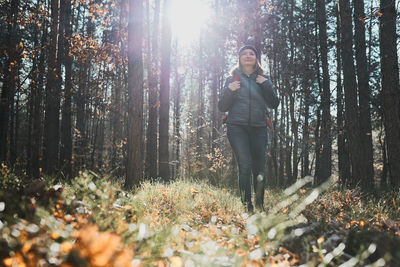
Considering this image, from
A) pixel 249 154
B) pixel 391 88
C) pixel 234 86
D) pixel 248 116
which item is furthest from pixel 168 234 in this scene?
pixel 391 88

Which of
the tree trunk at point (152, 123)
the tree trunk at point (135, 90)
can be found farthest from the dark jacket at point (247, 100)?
the tree trunk at point (152, 123)

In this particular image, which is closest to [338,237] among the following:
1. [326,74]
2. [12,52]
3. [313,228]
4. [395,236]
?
[313,228]

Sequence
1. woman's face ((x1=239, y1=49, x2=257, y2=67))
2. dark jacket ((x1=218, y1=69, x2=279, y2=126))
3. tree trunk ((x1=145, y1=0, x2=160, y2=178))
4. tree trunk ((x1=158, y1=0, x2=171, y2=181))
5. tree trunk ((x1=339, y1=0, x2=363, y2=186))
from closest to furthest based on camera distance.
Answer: dark jacket ((x1=218, y1=69, x2=279, y2=126)) → woman's face ((x1=239, y1=49, x2=257, y2=67)) → tree trunk ((x1=339, y1=0, x2=363, y2=186)) → tree trunk ((x1=158, y1=0, x2=171, y2=181)) → tree trunk ((x1=145, y1=0, x2=160, y2=178))

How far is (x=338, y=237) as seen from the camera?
213cm

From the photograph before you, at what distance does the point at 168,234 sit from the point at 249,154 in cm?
202

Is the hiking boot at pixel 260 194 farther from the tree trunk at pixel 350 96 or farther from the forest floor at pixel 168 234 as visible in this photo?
the tree trunk at pixel 350 96

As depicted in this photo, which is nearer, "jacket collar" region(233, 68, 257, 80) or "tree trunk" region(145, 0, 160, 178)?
"jacket collar" region(233, 68, 257, 80)

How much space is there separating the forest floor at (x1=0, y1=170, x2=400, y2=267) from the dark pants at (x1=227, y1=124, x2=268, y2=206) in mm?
266

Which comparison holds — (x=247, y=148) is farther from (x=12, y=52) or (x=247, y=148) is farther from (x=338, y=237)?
(x=12, y=52)

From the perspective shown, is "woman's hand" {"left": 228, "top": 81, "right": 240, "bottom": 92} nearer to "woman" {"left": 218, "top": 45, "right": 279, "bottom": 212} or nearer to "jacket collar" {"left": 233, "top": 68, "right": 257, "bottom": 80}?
"woman" {"left": 218, "top": 45, "right": 279, "bottom": 212}

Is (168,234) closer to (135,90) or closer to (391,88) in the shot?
(135,90)

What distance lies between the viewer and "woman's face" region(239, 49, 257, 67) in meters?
3.90

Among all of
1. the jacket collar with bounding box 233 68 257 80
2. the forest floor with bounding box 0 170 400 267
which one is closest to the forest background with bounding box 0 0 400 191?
the forest floor with bounding box 0 170 400 267

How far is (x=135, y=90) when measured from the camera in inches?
219
